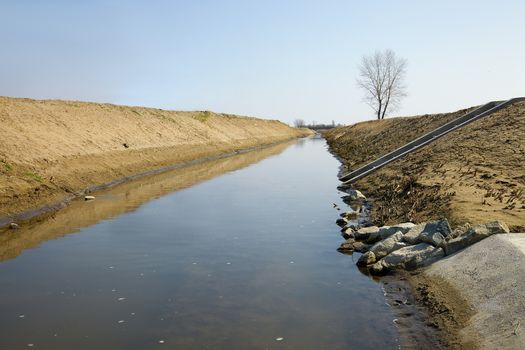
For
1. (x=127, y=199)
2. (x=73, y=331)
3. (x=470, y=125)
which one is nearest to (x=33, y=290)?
(x=73, y=331)

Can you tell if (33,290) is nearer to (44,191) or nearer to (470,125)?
(44,191)

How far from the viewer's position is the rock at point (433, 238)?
36.6 ft

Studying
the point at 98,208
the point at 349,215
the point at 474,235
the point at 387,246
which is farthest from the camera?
the point at 98,208

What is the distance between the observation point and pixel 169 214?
19.1 metres

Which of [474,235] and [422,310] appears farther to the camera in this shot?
[474,235]

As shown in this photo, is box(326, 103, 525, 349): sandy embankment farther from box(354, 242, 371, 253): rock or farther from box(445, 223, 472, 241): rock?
box(354, 242, 371, 253): rock

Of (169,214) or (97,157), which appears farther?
(97,157)

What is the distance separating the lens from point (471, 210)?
13242 millimetres

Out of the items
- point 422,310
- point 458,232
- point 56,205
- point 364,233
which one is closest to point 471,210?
point 458,232

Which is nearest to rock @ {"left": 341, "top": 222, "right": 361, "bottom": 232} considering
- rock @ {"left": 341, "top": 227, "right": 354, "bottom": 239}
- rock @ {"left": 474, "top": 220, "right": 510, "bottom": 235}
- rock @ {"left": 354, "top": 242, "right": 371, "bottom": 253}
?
rock @ {"left": 341, "top": 227, "right": 354, "bottom": 239}

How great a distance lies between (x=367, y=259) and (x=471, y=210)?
3.80 meters

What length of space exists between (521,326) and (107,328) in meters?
7.16

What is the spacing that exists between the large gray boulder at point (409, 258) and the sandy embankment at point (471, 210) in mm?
333

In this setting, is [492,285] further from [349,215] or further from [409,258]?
[349,215]
